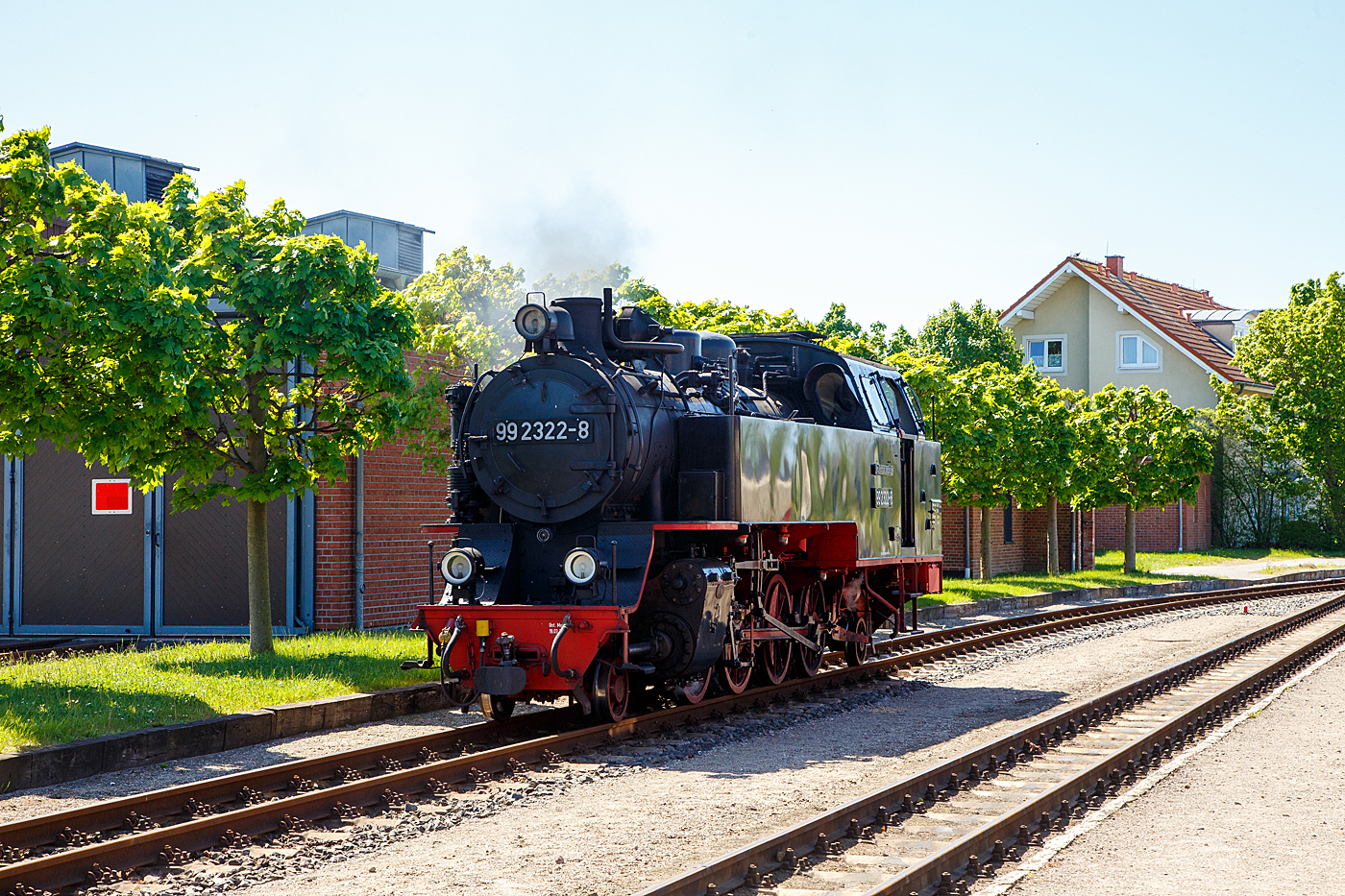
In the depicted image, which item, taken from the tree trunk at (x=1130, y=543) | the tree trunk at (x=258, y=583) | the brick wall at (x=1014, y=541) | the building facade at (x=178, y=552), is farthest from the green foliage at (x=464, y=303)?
the tree trunk at (x=1130, y=543)

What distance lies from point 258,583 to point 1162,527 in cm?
3525

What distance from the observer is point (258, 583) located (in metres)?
12.3

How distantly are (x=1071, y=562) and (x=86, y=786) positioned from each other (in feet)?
92.3

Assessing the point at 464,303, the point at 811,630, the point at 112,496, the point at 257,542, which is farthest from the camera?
the point at 112,496

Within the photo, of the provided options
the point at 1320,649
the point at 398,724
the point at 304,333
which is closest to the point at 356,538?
the point at 304,333

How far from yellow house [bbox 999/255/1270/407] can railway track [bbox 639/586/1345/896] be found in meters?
35.1

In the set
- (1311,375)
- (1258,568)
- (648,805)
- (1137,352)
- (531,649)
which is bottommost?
(1258,568)

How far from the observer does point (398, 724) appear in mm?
9930

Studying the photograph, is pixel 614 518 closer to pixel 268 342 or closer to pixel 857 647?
pixel 268 342

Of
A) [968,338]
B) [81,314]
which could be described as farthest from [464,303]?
[968,338]

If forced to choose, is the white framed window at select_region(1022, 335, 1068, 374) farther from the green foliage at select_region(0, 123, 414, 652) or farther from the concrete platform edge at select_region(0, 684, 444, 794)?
the concrete platform edge at select_region(0, 684, 444, 794)

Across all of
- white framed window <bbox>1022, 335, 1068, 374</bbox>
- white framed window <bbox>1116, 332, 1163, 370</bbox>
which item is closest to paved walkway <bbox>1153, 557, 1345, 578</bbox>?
white framed window <bbox>1116, 332, 1163, 370</bbox>

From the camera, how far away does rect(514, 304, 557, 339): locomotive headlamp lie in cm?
983

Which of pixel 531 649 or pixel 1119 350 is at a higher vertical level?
pixel 1119 350
